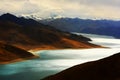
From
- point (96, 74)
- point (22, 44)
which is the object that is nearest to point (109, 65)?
point (96, 74)

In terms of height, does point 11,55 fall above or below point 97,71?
above

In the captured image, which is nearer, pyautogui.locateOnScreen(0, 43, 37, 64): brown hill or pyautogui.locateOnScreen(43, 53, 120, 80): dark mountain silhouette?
pyautogui.locateOnScreen(43, 53, 120, 80): dark mountain silhouette

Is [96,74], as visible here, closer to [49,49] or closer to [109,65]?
[109,65]

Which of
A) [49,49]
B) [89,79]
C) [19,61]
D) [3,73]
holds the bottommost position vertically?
[89,79]

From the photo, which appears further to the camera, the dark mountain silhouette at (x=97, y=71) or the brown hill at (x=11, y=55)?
the brown hill at (x=11, y=55)

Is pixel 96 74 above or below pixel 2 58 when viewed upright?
below

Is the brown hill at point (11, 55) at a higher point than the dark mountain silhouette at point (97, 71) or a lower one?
higher

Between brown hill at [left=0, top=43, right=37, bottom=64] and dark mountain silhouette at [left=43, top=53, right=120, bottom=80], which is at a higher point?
brown hill at [left=0, top=43, right=37, bottom=64]

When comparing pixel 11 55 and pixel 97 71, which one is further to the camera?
pixel 11 55
